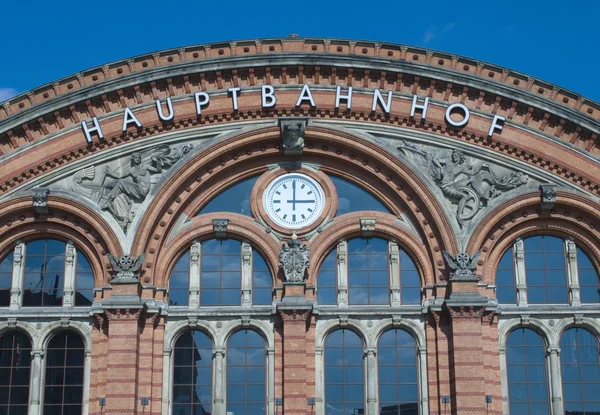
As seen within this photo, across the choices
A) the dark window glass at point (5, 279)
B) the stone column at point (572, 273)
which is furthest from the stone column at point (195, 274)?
the stone column at point (572, 273)

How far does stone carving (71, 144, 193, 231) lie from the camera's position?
127 feet

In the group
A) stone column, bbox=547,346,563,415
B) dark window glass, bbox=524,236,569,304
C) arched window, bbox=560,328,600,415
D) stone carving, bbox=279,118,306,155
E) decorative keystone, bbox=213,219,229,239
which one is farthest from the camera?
stone carving, bbox=279,118,306,155

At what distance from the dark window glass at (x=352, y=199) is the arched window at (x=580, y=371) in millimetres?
7502

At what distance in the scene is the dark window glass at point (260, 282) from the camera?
38.7 m

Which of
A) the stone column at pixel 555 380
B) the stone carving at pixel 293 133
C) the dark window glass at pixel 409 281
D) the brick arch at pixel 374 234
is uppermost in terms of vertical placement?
the stone carving at pixel 293 133

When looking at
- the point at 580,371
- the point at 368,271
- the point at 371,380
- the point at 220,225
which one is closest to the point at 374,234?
the point at 368,271

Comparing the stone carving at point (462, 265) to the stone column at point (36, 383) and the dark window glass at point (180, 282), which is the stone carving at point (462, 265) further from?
the stone column at point (36, 383)

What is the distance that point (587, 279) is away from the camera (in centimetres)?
3891

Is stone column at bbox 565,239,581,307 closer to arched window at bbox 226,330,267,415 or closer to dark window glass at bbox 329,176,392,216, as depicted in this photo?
dark window glass at bbox 329,176,392,216

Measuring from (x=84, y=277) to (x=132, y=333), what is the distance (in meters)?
3.20

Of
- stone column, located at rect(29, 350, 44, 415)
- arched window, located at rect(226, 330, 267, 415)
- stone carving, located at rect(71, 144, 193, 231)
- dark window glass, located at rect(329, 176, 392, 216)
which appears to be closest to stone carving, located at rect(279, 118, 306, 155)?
dark window glass, located at rect(329, 176, 392, 216)

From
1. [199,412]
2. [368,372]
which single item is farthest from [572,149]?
[199,412]

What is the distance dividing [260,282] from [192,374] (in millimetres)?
3800

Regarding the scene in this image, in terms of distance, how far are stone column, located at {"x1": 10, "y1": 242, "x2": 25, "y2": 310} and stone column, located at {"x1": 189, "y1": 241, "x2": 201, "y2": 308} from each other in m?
5.72
